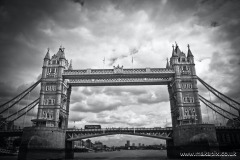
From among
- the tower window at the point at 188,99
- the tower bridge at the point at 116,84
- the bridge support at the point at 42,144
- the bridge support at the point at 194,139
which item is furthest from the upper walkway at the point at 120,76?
the bridge support at the point at 42,144

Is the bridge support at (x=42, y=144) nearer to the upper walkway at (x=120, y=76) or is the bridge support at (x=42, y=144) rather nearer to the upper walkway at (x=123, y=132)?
the upper walkway at (x=123, y=132)

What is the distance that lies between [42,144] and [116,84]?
25638 mm

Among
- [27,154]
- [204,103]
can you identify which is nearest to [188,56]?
[204,103]

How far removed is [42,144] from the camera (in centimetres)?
4250

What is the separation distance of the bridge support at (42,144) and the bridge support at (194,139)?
29.3m

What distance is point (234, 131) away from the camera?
5112 centimetres

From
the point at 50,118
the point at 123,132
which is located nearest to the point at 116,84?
the point at 123,132

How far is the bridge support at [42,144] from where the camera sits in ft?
132

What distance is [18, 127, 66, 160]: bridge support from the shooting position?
40.3 meters

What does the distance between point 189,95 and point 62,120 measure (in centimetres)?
3714

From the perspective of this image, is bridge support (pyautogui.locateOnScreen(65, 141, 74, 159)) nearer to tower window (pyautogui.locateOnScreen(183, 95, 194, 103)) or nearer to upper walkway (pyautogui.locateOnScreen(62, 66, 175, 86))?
upper walkway (pyautogui.locateOnScreen(62, 66, 175, 86))

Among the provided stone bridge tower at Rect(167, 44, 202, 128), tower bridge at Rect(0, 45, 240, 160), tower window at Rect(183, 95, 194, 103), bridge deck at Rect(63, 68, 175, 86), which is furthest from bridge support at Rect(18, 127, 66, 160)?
tower window at Rect(183, 95, 194, 103)

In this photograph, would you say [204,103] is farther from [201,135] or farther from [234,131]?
[201,135]

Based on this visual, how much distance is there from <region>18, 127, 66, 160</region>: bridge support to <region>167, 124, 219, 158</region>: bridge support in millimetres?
29318
